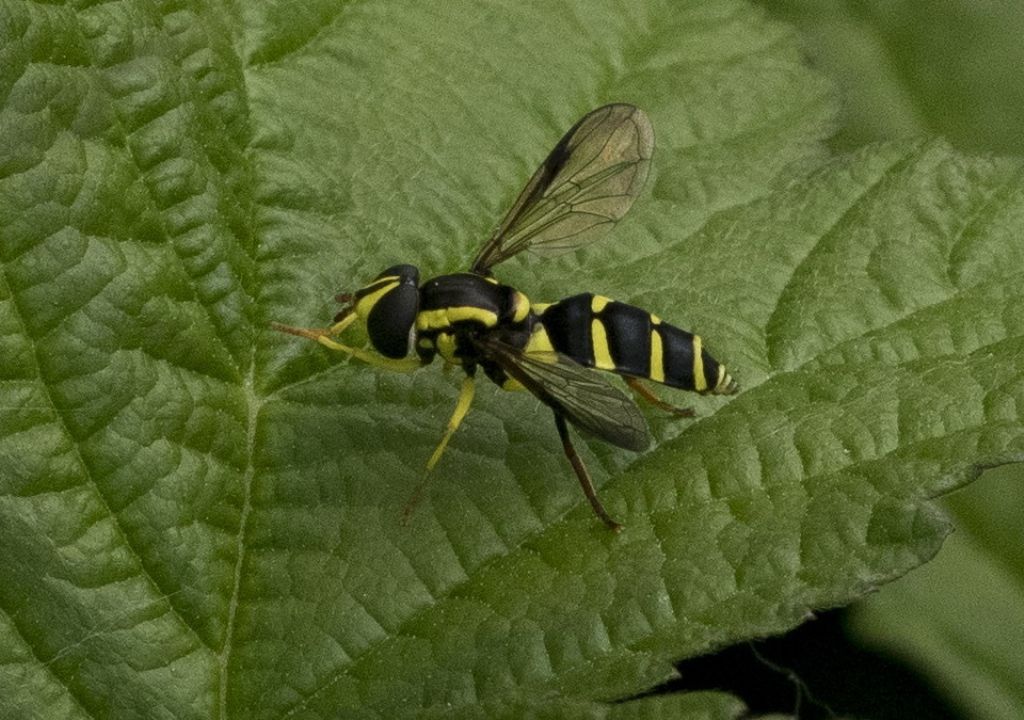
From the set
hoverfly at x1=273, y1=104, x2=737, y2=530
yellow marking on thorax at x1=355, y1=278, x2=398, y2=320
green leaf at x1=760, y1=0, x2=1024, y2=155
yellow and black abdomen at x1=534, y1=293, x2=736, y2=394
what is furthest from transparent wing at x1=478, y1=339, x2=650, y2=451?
green leaf at x1=760, y1=0, x2=1024, y2=155

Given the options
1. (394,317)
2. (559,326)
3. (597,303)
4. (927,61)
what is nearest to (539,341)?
(559,326)

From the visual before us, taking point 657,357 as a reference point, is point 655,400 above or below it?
below

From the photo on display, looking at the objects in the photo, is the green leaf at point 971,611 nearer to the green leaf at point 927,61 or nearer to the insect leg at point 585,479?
the green leaf at point 927,61

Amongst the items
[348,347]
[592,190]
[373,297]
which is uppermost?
[592,190]

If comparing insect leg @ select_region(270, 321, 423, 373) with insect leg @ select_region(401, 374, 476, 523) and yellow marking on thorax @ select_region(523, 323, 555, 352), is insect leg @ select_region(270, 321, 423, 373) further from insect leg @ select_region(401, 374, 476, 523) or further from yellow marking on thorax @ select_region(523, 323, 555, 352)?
yellow marking on thorax @ select_region(523, 323, 555, 352)

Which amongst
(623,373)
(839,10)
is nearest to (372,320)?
(623,373)

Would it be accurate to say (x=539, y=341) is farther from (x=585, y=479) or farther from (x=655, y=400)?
(x=585, y=479)

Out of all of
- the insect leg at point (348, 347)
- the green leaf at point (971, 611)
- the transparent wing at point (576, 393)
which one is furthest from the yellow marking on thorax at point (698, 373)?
the green leaf at point (971, 611)

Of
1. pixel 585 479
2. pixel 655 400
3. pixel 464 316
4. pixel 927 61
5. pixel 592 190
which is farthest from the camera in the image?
pixel 927 61
